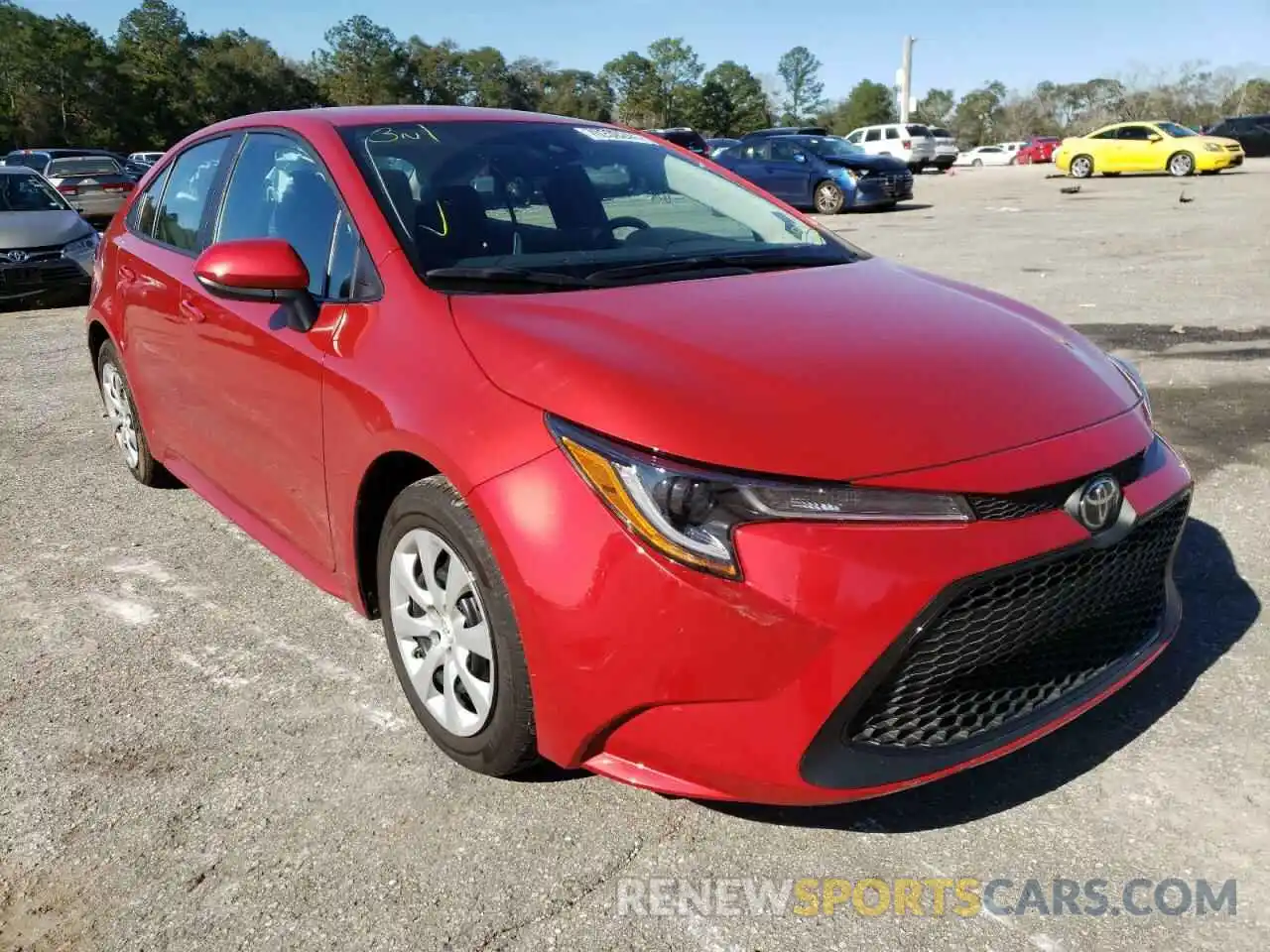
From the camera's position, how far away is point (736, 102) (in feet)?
365

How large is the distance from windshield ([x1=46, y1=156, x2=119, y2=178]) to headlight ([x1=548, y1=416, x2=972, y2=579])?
19.6 meters

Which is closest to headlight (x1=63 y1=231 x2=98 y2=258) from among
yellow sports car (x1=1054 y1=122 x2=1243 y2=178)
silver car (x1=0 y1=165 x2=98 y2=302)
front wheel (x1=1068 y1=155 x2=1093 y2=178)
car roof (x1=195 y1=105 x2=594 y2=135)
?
silver car (x1=0 y1=165 x2=98 y2=302)

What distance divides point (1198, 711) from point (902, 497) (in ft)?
4.33

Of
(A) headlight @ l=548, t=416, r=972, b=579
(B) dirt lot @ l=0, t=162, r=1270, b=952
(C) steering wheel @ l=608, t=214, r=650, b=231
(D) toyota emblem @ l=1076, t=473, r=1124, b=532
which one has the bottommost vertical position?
(B) dirt lot @ l=0, t=162, r=1270, b=952

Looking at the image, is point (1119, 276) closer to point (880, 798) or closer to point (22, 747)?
point (880, 798)

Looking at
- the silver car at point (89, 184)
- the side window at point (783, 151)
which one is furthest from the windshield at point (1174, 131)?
the silver car at point (89, 184)

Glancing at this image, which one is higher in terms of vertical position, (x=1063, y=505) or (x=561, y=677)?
(x=1063, y=505)

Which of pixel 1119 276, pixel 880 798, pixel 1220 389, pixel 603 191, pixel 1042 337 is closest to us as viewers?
pixel 880 798

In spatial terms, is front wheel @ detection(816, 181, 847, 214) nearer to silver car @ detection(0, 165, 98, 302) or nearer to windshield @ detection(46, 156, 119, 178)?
windshield @ detection(46, 156, 119, 178)

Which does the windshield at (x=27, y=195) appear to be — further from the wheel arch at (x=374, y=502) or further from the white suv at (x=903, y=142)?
the white suv at (x=903, y=142)

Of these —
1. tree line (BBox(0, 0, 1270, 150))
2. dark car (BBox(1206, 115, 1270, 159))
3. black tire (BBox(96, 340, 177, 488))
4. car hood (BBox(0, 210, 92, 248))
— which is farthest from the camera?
tree line (BBox(0, 0, 1270, 150))

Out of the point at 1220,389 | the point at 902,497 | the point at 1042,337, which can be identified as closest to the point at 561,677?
the point at 902,497

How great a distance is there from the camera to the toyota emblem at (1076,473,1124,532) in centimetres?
213

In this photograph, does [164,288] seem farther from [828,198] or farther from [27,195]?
[828,198]
